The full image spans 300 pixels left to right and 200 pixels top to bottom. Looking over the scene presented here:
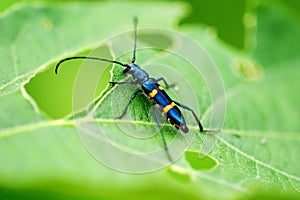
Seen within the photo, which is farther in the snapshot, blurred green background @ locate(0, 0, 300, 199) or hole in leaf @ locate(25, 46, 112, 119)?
hole in leaf @ locate(25, 46, 112, 119)

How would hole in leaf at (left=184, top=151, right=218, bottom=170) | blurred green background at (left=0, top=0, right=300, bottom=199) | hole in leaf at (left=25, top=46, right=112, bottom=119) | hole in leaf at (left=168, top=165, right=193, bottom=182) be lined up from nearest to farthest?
blurred green background at (left=0, top=0, right=300, bottom=199) → hole in leaf at (left=184, top=151, right=218, bottom=170) → hole in leaf at (left=168, top=165, right=193, bottom=182) → hole in leaf at (left=25, top=46, right=112, bottom=119)

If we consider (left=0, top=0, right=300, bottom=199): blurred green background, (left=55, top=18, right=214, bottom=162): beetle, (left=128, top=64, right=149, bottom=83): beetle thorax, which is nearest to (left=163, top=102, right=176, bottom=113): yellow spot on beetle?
(left=55, top=18, right=214, bottom=162): beetle

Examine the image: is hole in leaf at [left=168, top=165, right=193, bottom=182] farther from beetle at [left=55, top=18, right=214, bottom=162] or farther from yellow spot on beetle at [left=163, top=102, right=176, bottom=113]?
yellow spot on beetle at [left=163, top=102, right=176, bottom=113]

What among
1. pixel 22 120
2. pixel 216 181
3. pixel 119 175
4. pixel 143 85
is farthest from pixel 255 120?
pixel 22 120

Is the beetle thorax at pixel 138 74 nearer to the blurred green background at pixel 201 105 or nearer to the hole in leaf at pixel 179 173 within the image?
the blurred green background at pixel 201 105

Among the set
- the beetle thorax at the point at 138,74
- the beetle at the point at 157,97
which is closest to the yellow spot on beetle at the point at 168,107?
the beetle at the point at 157,97
